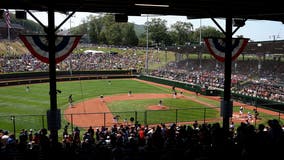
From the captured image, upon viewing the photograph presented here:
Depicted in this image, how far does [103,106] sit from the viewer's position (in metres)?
36.2

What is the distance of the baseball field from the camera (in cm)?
2795

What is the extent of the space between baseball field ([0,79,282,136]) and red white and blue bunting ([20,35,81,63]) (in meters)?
11.7

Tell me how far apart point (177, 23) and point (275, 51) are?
100761mm

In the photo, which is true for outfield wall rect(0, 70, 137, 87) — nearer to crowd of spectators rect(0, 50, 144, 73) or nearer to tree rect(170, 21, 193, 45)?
crowd of spectators rect(0, 50, 144, 73)

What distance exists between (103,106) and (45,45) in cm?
2526

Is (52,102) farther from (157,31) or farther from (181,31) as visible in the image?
(181,31)

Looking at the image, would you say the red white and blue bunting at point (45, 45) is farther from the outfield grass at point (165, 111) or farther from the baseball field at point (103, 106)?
the outfield grass at point (165, 111)

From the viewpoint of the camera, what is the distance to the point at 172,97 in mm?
43031

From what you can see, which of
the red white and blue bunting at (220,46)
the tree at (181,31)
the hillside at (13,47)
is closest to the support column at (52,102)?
the red white and blue bunting at (220,46)

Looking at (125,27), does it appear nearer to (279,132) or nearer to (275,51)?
(275,51)

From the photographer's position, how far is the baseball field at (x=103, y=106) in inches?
1101

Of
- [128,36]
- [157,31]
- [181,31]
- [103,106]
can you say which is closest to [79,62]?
[103,106]

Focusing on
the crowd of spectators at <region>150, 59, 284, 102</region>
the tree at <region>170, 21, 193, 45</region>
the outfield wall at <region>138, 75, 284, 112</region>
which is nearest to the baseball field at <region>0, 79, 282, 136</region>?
the outfield wall at <region>138, 75, 284, 112</region>

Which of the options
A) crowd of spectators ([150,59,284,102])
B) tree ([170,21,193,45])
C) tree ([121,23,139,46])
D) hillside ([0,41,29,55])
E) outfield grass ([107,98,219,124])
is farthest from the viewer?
tree ([170,21,193,45])
